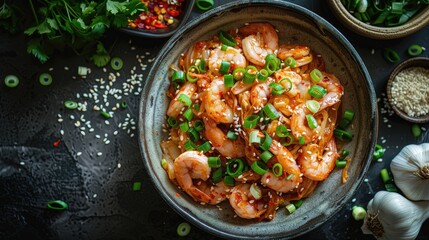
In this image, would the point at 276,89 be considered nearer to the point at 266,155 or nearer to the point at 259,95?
the point at 259,95

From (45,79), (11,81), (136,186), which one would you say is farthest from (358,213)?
(11,81)

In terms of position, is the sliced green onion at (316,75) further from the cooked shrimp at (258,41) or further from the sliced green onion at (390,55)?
the sliced green onion at (390,55)

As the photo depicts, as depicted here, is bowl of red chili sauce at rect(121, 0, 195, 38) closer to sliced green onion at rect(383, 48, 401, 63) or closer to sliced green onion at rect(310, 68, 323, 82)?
sliced green onion at rect(310, 68, 323, 82)

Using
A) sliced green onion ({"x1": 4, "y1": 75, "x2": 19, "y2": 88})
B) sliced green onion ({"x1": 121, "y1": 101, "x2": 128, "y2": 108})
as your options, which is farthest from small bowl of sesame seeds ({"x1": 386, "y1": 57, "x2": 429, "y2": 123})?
sliced green onion ({"x1": 4, "y1": 75, "x2": 19, "y2": 88})

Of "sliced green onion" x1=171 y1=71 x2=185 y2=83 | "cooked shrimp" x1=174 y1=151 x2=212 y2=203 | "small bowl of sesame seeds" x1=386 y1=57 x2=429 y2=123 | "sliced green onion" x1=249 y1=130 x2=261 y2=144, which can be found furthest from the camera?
"small bowl of sesame seeds" x1=386 y1=57 x2=429 y2=123

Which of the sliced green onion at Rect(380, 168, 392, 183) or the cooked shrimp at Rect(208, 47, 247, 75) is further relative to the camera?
the sliced green onion at Rect(380, 168, 392, 183)

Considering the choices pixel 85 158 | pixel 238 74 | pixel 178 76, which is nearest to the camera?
pixel 238 74

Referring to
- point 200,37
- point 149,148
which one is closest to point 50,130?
point 149,148
